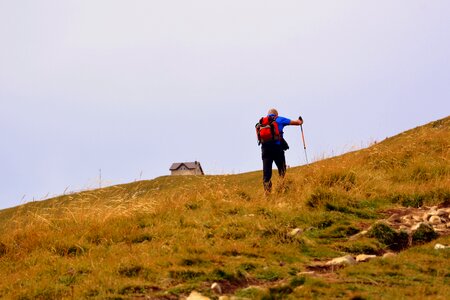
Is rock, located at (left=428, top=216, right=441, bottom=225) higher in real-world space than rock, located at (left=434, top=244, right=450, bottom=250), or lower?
higher

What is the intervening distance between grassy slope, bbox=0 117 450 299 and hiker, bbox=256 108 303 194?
60cm

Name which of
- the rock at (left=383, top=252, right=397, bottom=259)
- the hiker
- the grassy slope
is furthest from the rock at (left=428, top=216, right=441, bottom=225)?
the hiker

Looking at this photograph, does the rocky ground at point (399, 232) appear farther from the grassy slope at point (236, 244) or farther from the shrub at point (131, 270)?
the shrub at point (131, 270)

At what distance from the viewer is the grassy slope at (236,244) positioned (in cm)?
612

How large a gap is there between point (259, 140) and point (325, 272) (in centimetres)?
682

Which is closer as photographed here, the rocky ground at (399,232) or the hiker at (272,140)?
the rocky ground at (399,232)

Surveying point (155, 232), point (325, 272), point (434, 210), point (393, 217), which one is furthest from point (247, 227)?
point (434, 210)

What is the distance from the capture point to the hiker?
13.0 metres

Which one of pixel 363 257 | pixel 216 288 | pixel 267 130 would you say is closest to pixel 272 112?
pixel 267 130

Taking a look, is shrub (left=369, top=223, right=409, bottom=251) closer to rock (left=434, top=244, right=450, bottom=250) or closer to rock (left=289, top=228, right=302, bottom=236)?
rock (left=434, top=244, right=450, bottom=250)

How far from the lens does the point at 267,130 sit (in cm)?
1299

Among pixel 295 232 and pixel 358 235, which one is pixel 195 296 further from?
pixel 358 235

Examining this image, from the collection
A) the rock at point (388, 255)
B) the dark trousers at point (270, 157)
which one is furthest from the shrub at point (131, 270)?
the dark trousers at point (270, 157)

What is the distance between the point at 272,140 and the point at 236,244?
5.51 m
